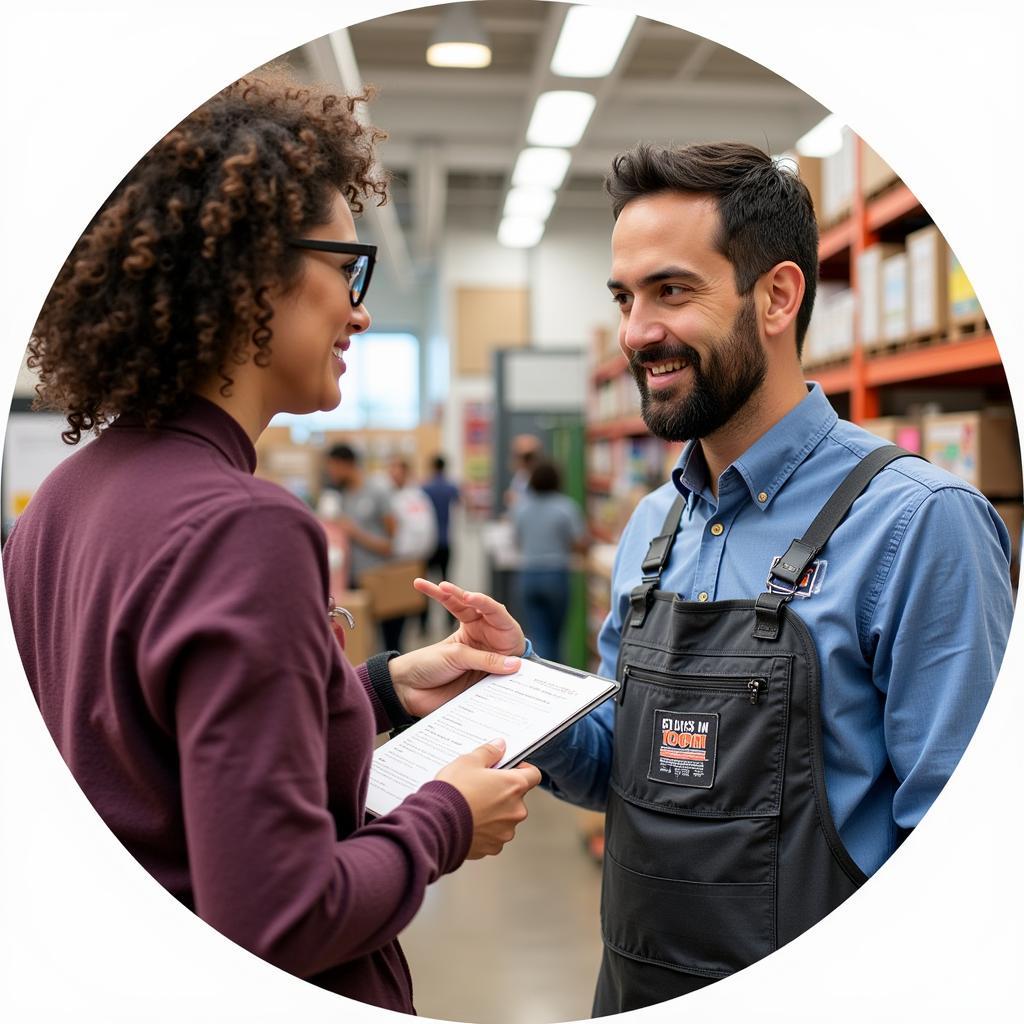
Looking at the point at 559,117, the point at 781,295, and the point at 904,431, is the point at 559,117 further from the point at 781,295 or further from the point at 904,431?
the point at 781,295

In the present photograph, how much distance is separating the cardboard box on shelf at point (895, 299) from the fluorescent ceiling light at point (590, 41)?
2.58 m

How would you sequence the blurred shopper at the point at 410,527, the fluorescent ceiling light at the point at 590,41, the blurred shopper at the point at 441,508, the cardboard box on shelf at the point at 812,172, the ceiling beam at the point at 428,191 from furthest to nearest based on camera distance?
the blurred shopper at the point at 441,508, the ceiling beam at the point at 428,191, the blurred shopper at the point at 410,527, the fluorescent ceiling light at the point at 590,41, the cardboard box on shelf at the point at 812,172

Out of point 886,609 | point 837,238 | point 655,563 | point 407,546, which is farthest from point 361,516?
point 886,609

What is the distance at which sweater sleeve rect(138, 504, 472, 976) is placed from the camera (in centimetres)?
90

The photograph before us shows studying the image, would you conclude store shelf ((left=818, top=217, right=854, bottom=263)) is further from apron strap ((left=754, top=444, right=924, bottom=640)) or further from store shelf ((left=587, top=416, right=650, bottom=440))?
store shelf ((left=587, top=416, right=650, bottom=440))

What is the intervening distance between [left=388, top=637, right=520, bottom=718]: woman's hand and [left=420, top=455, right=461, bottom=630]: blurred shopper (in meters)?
8.86

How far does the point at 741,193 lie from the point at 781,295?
18 centimetres

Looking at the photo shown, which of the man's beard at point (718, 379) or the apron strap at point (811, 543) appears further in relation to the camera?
the man's beard at point (718, 379)


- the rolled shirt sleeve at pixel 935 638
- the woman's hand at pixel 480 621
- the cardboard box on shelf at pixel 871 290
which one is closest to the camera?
the rolled shirt sleeve at pixel 935 638

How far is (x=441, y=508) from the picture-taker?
10.7 meters

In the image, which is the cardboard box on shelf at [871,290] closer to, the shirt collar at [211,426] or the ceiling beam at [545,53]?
the shirt collar at [211,426]

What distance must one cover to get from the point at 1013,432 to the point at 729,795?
1.67 meters

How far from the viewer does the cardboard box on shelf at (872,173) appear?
10.1ft

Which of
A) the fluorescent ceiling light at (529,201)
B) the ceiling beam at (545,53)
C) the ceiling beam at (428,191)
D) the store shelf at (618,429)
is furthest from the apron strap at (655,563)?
the ceiling beam at (428,191)
